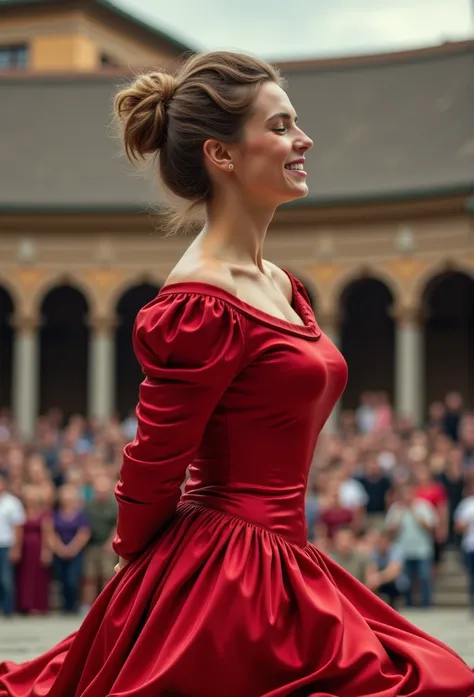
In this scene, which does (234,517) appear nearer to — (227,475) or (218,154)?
(227,475)

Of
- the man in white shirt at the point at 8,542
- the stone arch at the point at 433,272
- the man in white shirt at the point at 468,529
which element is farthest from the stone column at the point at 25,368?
the man in white shirt at the point at 468,529

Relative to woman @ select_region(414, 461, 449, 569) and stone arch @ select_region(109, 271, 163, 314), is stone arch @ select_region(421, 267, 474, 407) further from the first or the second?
woman @ select_region(414, 461, 449, 569)

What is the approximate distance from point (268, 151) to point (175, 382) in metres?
0.70

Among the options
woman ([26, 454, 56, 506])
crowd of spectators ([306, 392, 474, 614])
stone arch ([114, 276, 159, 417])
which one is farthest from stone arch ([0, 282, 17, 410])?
woman ([26, 454, 56, 506])

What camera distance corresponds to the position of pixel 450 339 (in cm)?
3175

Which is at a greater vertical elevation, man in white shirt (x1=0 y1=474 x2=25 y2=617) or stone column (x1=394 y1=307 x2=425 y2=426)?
stone column (x1=394 y1=307 x2=425 y2=426)

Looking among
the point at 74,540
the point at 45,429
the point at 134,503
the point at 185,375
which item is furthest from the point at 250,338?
the point at 45,429

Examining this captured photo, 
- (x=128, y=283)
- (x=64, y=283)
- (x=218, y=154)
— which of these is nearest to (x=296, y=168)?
(x=218, y=154)

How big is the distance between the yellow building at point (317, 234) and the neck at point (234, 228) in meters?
24.7

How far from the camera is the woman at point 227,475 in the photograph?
337 cm

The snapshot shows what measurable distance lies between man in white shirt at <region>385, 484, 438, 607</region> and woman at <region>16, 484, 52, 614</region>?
12.2 feet

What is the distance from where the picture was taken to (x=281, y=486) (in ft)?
11.7

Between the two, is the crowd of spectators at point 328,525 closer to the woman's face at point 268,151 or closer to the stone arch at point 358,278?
the woman's face at point 268,151

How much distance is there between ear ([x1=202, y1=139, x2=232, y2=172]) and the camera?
12.0ft
